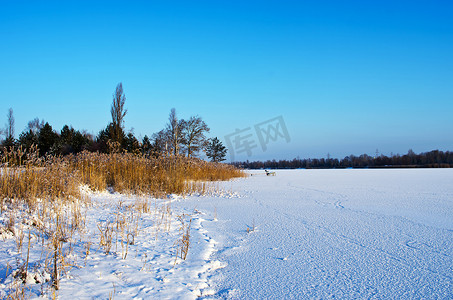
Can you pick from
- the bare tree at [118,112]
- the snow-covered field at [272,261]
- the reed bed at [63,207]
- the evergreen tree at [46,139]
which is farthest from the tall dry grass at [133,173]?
the evergreen tree at [46,139]

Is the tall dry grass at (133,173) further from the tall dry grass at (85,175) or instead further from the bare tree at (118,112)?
the bare tree at (118,112)

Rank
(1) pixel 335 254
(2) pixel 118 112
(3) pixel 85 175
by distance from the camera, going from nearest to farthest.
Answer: (1) pixel 335 254 < (3) pixel 85 175 < (2) pixel 118 112

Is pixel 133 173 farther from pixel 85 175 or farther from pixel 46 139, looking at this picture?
pixel 46 139

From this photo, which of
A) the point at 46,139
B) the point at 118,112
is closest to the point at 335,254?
the point at 118,112

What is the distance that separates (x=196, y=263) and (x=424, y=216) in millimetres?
3358

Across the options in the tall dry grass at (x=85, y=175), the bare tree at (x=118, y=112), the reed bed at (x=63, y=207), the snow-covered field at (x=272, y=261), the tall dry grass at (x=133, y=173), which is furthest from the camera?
the bare tree at (x=118, y=112)

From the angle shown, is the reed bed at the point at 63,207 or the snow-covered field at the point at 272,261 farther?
the reed bed at the point at 63,207

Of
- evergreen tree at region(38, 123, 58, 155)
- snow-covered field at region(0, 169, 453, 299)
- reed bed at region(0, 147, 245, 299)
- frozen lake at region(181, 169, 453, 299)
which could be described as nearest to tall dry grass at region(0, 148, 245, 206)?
reed bed at region(0, 147, 245, 299)

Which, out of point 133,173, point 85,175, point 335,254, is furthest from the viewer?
point 133,173

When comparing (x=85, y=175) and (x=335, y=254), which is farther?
(x=85, y=175)

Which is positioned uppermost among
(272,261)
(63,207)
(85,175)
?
(85,175)

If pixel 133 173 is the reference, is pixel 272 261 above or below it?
below

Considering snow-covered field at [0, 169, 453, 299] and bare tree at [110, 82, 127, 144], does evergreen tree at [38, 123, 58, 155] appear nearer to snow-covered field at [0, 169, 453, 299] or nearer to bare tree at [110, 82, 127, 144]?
bare tree at [110, 82, 127, 144]

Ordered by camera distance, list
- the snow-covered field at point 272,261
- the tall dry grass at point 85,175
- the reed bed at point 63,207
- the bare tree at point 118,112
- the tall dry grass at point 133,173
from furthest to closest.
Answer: the bare tree at point 118,112 → the tall dry grass at point 133,173 → the tall dry grass at point 85,175 → the reed bed at point 63,207 → the snow-covered field at point 272,261
